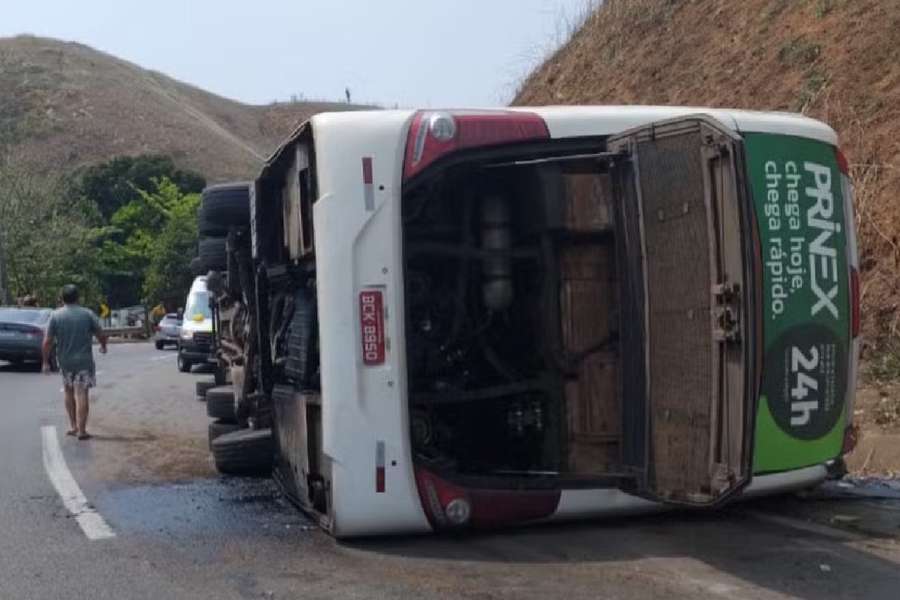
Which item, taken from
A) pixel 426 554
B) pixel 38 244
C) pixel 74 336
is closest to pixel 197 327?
pixel 74 336

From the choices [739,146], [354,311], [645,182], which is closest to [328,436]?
[354,311]

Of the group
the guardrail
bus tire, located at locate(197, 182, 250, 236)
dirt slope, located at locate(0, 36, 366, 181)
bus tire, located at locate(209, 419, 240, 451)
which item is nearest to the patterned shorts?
bus tire, located at locate(209, 419, 240, 451)

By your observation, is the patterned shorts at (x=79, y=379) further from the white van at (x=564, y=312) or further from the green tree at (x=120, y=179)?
the green tree at (x=120, y=179)

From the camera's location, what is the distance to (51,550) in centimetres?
742

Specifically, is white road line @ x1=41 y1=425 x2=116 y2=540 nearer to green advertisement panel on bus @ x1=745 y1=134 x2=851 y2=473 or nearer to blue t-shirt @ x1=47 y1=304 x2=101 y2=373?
blue t-shirt @ x1=47 y1=304 x2=101 y2=373

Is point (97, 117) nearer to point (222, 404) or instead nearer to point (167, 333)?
point (167, 333)

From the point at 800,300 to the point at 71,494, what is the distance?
5586 millimetres

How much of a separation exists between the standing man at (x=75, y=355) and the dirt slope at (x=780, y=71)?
7.61m

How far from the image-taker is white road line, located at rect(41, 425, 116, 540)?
796 centimetres

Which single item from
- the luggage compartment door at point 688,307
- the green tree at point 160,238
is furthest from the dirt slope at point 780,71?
the green tree at point 160,238

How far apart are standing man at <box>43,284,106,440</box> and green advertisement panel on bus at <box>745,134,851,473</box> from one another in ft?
28.4

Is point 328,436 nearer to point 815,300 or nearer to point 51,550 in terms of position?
point 51,550

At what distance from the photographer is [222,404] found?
1115 cm

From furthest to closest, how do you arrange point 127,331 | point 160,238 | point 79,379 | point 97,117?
point 97,117, point 160,238, point 127,331, point 79,379
